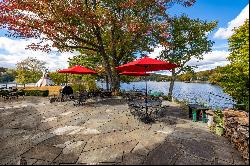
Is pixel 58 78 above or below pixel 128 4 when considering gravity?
below

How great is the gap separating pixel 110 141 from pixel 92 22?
43.6 ft

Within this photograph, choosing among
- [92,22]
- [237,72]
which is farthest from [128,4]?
[237,72]

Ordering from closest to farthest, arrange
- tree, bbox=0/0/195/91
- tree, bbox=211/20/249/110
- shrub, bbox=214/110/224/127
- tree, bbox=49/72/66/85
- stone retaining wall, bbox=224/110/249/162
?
stone retaining wall, bbox=224/110/249/162, tree, bbox=211/20/249/110, shrub, bbox=214/110/224/127, tree, bbox=0/0/195/91, tree, bbox=49/72/66/85

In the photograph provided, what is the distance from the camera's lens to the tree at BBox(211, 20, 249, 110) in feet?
30.4

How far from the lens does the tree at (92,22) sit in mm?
19469

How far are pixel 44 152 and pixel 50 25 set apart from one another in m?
13.6

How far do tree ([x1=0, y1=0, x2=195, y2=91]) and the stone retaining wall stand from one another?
13.6 metres

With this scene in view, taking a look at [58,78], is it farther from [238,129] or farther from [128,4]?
[238,129]

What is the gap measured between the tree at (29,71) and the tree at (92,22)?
36.1 meters

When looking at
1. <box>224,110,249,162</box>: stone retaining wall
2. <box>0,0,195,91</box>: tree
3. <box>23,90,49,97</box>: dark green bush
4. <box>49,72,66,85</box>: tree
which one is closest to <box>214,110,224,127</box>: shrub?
<box>224,110,249,162</box>: stone retaining wall

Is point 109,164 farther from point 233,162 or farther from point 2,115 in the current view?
point 2,115

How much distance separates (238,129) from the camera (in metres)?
7.88

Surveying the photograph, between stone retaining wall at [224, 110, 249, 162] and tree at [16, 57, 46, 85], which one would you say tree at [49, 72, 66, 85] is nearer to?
tree at [16, 57, 46, 85]

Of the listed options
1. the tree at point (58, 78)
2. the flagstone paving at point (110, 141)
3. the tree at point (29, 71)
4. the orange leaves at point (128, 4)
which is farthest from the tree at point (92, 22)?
the tree at point (29, 71)
